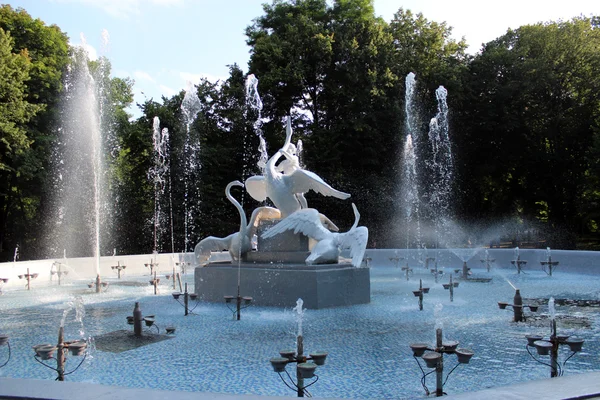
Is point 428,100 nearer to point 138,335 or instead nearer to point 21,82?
point 21,82

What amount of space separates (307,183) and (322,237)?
4.51ft

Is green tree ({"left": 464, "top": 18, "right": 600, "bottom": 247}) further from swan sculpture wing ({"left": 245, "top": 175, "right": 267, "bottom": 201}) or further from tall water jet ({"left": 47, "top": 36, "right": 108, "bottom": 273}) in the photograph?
tall water jet ({"left": 47, "top": 36, "right": 108, "bottom": 273})

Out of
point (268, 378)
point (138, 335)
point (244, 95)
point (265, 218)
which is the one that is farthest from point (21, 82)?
point (268, 378)

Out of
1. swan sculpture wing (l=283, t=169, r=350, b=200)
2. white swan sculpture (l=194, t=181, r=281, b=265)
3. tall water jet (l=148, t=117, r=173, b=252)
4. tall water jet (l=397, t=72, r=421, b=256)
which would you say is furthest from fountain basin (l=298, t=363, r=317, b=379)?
tall water jet (l=397, t=72, r=421, b=256)

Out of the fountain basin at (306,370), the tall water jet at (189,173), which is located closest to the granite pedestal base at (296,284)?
the fountain basin at (306,370)

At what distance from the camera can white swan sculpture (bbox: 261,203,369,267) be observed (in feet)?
36.8

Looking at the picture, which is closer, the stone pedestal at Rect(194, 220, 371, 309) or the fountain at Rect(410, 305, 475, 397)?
the fountain at Rect(410, 305, 475, 397)

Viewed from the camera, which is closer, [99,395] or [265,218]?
[99,395]

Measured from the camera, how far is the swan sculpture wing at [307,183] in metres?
Answer: 12.1

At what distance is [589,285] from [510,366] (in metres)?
9.50

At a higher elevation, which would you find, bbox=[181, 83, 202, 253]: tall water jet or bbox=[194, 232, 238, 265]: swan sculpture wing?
bbox=[181, 83, 202, 253]: tall water jet

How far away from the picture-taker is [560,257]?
18.1 m

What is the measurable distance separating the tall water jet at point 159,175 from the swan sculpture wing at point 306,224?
1558 centimetres

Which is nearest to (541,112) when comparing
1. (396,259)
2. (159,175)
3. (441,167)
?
(441,167)
